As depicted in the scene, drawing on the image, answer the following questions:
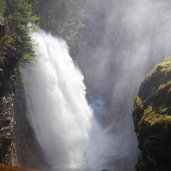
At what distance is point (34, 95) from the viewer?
30797mm

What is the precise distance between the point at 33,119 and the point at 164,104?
1633cm

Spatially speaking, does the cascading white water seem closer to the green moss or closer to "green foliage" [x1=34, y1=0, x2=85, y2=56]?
"green foliage" [x1=34, y1=0, x2=85, y2=56]

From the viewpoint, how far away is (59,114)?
108 ft

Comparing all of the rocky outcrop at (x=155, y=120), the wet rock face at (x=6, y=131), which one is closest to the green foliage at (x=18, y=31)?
the wet rock face at (x=6, y=131)

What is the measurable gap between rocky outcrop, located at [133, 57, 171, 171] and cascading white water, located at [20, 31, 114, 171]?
11.6 metres

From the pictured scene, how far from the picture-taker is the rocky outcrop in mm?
13590

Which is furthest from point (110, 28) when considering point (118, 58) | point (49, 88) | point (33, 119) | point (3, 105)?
point (3, 105)

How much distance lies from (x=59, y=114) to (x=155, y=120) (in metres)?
18.8

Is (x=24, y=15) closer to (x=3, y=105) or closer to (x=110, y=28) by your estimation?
(x=3, y=105)

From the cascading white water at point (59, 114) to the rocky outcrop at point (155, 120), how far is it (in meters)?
11.6

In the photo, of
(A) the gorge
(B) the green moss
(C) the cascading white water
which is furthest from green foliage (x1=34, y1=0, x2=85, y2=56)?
(B) the green moss

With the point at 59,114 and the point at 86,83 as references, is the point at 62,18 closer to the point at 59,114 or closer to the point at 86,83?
the point at 86,83

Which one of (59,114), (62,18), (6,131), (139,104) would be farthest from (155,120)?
(62,18)

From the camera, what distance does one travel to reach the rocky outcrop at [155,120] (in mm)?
13590
